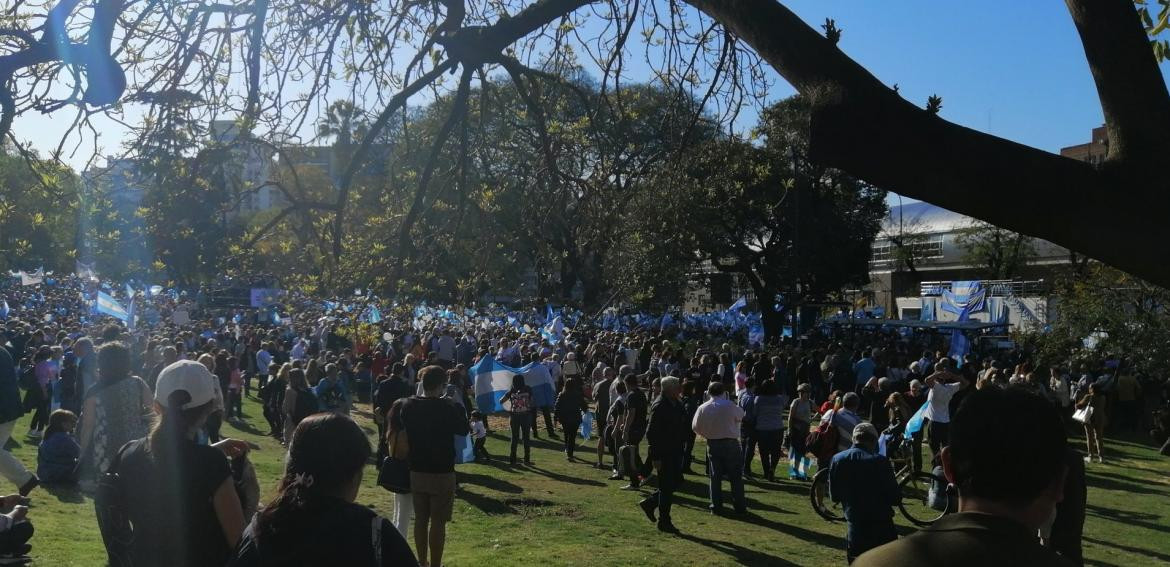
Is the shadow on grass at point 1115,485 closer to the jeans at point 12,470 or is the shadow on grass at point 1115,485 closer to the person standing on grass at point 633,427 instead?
the person standing on grass at point 633,427

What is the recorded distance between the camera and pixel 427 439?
7.42m

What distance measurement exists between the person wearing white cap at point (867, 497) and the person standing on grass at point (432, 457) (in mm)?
2952

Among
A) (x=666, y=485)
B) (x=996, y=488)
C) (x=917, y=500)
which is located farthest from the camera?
(x=917, y=500)

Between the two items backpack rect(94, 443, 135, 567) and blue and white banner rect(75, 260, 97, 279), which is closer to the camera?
backpack rect(94, 443, 135, 567)

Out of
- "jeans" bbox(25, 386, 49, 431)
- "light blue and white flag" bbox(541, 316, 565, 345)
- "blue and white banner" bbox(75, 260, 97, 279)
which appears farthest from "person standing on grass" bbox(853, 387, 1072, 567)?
"light blue and white flag" bbox(541, 316, 565, 345)

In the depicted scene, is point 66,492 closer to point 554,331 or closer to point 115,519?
point 115,519

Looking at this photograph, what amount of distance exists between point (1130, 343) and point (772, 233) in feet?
50.6

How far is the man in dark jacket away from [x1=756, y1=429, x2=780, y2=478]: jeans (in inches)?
158

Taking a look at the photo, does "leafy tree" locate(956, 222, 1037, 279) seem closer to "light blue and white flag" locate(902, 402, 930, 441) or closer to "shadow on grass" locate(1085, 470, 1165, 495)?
"shadow on grass" locate(1085, 470, 1165, 495)

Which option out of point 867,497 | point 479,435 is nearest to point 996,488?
point 867,497

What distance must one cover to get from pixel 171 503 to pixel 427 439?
3.81m

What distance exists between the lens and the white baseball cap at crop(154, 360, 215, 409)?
386 centimetres

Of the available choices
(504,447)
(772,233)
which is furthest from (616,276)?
(772,233)

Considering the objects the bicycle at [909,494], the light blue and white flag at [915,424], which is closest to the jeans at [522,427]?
the bicycle at [909,494]
